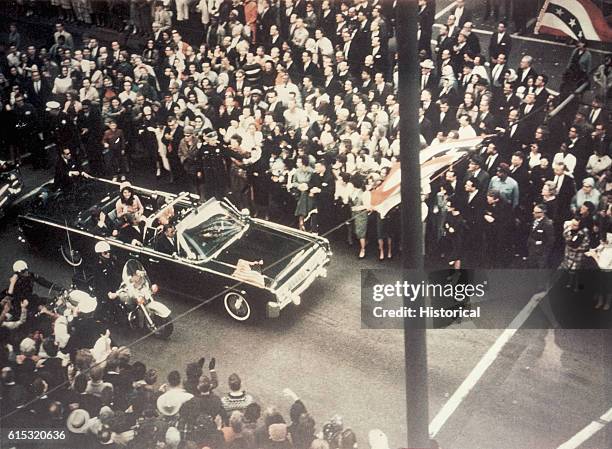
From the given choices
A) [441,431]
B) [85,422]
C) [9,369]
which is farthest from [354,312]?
[9,369]

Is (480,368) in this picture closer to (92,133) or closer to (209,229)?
(209,229)

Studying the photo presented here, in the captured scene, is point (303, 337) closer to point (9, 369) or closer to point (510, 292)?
point (510, 292)

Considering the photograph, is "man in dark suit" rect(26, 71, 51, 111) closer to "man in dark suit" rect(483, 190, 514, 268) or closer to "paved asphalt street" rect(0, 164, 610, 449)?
"paved asphalt street" rect(0, 164, 610, 449)

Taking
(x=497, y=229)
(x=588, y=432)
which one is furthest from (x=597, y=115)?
(x=588, y=432)

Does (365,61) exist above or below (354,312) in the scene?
above

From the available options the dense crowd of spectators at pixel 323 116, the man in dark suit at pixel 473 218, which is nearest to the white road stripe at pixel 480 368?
the dense crowd of spectators at pixel 323 116

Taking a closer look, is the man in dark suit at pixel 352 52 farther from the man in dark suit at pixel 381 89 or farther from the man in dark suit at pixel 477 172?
the man in dark suit at pixel 477 172

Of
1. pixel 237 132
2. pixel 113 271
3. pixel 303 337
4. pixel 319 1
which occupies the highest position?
pixel 319 1
